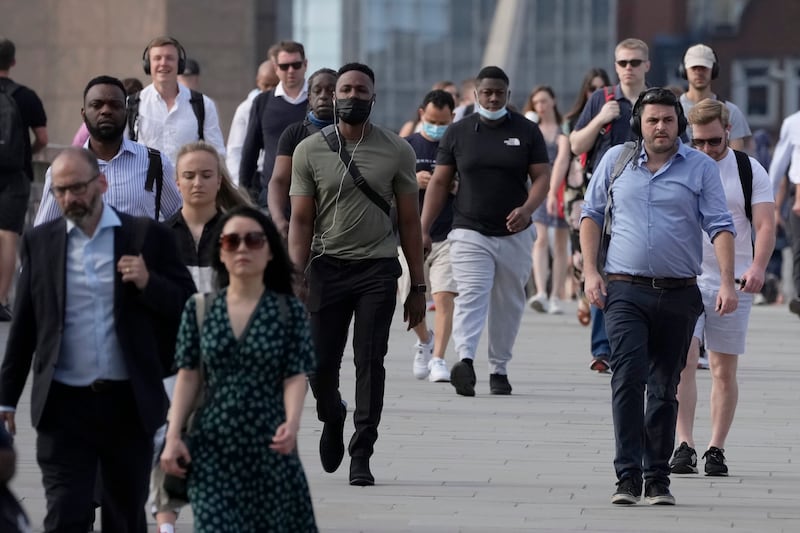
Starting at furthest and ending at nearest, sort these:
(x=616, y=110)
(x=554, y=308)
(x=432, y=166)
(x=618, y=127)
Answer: (x=554, y=308)
(x=432, y=166)
(x=618, y=127)
(x=616, y=110)

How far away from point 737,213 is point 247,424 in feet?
13.8

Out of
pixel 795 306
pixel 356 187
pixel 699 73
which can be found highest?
pixel 699 73

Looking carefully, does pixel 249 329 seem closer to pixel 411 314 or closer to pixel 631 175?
pixel 631 175

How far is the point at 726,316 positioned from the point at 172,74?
392 centimetres

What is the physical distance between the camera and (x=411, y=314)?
975cm

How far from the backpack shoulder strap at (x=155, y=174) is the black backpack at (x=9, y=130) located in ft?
20.5

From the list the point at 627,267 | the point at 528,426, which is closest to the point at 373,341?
the point at 627,267

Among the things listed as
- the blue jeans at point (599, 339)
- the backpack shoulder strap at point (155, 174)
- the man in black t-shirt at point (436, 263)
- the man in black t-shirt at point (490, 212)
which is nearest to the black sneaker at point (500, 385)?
the man in black t-shirt at point (490, 212)

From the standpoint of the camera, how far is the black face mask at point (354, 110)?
9.25 metres

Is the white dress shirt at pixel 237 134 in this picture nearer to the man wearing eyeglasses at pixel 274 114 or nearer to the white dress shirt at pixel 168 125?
the man wearing eyeglasses at pixel 274 114

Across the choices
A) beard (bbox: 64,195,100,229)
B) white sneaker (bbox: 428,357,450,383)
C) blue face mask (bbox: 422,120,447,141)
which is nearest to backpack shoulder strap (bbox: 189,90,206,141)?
white sneaker (bbox: 428,357,450,383)

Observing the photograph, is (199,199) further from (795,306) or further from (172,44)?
(795,306)

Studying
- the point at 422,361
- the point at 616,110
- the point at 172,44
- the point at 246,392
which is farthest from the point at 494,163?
the point at 246,392

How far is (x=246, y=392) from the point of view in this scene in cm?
619
